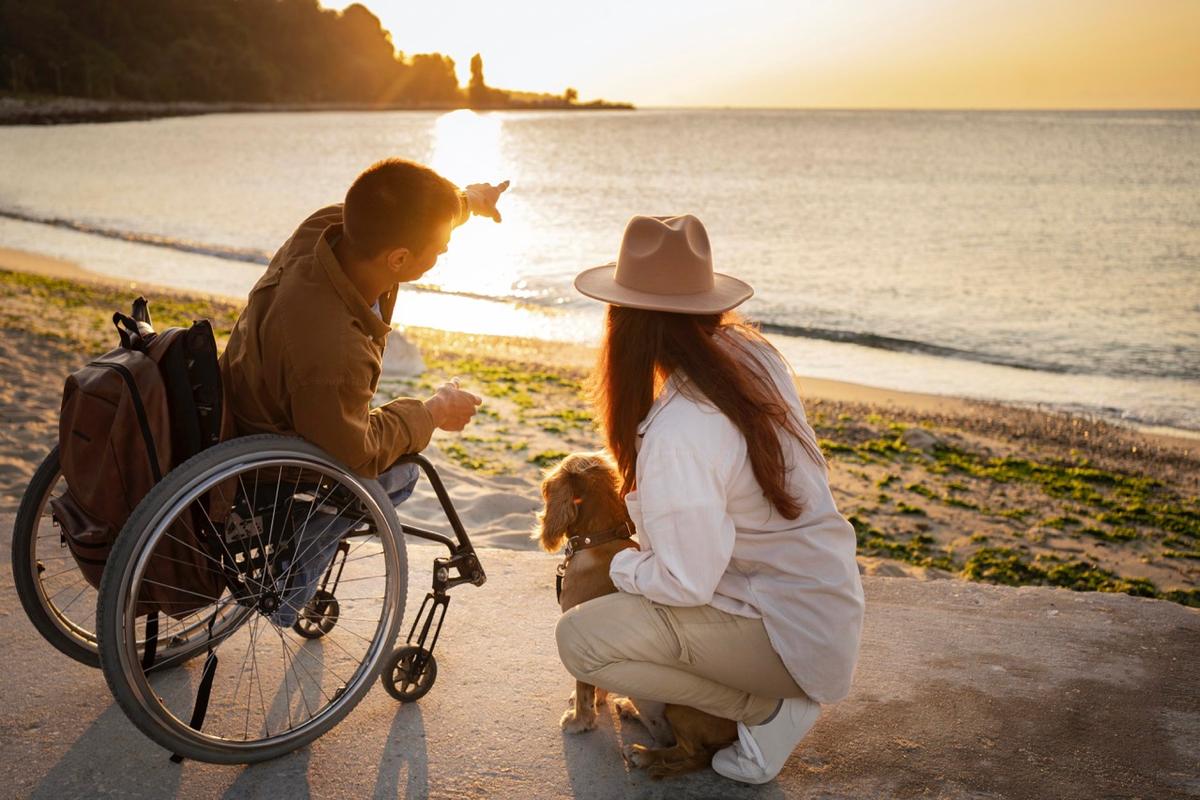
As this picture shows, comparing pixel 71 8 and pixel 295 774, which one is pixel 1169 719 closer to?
pixel 295 774

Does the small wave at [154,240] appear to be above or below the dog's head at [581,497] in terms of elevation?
below

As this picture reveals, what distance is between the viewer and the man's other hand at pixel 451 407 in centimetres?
310

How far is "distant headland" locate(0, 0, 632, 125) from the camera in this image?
306 feet

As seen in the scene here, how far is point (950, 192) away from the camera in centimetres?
4403

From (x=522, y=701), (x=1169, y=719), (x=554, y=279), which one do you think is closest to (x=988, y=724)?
(x=1169, y=719)

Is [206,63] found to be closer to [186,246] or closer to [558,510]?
[186,246]

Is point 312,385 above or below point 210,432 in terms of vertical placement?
above

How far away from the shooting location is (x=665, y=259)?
8.81 feet

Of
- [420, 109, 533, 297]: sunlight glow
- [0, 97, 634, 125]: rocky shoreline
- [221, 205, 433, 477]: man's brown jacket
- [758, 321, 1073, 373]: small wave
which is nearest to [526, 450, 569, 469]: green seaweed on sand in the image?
[420, 109, 533, 297]: sunlight glow

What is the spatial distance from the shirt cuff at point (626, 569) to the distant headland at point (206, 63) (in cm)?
8370

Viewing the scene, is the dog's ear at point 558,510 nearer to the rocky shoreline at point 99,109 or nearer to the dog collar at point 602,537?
the dog collar at point 602,537

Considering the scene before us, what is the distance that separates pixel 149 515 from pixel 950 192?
1815 inches

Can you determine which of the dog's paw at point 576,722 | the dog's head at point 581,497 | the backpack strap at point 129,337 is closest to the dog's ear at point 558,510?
the dog's head at point 581,497

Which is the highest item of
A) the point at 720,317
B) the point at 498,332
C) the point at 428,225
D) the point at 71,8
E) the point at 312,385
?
the point at 71,8
